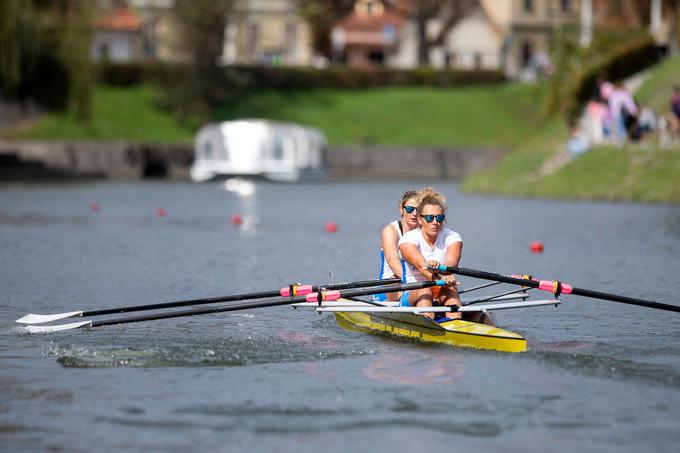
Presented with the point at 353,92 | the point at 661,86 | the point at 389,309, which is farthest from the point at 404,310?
the point at 353,92

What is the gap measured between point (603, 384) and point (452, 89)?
71333mm

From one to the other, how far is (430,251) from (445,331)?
3.50 ft

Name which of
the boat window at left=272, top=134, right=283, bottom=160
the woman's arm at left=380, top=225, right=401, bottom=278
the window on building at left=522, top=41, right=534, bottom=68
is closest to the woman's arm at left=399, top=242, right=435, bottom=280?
the woman's arm at left=380, top=225, right=401, bottom=278

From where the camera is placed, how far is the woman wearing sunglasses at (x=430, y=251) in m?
15.7

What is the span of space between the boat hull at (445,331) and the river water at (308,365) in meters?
0.20

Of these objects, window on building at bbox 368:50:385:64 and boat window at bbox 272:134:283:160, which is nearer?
boat window at bbox 272:134:283:160

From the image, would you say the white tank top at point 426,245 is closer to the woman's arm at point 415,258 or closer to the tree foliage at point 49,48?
the woman's arm at point 415,258

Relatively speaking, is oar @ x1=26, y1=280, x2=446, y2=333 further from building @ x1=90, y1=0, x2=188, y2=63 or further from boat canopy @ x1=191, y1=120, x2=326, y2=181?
building @ x1=90, y1=0, x2=188, y2=63

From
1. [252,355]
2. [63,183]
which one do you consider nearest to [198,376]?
[252,355]

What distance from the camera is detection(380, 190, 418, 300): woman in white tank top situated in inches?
649

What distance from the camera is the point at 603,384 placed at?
44.0 feet

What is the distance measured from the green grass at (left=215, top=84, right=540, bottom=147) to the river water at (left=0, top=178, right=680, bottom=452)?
46264 millimetres

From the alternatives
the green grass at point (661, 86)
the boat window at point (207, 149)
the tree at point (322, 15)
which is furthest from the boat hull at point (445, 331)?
the tree at point (322, 15)

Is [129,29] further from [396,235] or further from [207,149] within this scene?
[396,235]
